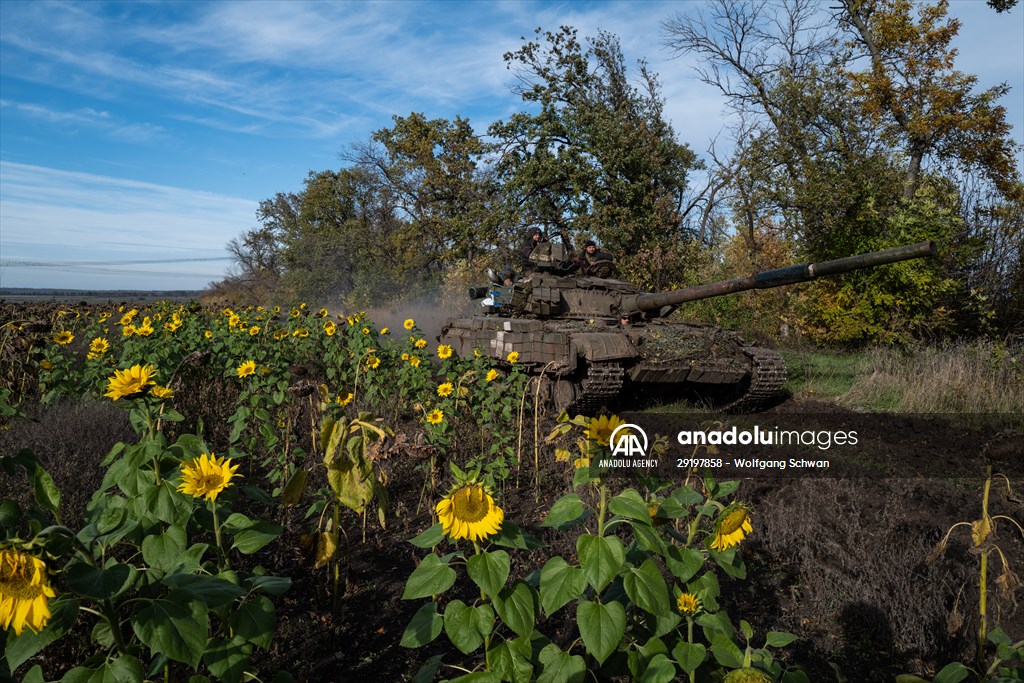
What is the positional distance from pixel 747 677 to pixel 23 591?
174cm

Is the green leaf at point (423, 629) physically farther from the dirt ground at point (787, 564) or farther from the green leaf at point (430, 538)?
the dirt ground at point (787, 564)

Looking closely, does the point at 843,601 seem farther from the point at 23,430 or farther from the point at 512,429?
the point at 23,430

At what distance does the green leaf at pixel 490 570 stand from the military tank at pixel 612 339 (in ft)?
16.3

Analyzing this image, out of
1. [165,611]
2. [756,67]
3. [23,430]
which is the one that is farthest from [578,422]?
[756,67]

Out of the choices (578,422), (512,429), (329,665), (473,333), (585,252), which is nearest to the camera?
(578,422)

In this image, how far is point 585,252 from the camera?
427 inches

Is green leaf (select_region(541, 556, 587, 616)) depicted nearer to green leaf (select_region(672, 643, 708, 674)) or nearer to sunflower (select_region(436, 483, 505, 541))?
sunflower (select_region(436, 483, 505, 541))

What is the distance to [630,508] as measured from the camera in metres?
1.90


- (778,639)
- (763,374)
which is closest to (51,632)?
(778,639)

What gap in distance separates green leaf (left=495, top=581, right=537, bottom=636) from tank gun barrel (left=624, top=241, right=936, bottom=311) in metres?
4.77

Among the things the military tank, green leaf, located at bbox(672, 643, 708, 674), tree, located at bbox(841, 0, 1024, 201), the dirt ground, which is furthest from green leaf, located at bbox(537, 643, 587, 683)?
tree, located at bbox(841, 0, 1024, 201)

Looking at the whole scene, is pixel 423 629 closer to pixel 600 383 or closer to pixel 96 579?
pixel 96 579

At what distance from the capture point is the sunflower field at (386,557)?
1.83 meters

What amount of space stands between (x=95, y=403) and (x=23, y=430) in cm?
104
